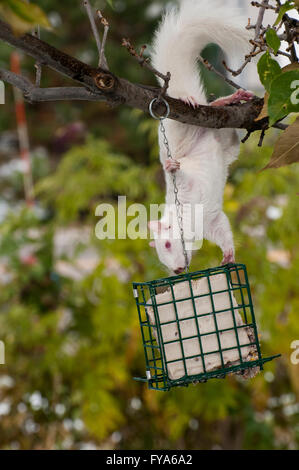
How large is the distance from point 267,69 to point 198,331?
1.51ft

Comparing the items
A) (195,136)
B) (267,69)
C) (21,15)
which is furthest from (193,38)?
(21,15)

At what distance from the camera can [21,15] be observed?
0.44m

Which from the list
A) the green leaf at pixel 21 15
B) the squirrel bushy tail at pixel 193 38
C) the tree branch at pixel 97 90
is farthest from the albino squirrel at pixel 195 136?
the green leaf at pixel 21 15

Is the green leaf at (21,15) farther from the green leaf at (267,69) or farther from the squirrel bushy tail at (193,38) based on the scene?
the squirrel bushy tail at (193,38)

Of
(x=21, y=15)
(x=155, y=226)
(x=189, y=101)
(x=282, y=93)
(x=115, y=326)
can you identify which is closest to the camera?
(x=21, y=15)

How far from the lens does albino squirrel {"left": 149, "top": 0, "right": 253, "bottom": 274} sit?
3.43 feet

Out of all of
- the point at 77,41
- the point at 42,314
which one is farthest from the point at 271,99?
the point at 77,41

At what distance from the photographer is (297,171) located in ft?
8.12

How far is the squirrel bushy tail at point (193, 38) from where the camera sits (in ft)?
3.43

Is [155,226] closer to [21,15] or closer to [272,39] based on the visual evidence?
[272,39]

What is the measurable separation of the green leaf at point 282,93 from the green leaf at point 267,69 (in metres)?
0.06

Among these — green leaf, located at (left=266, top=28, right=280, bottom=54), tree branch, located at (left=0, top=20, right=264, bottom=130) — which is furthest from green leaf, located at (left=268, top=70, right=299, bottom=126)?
tree branch, located at (left=0, top=20, right=264, bottom=130)

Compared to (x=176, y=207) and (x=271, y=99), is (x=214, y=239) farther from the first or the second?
(x=271, y=99)
